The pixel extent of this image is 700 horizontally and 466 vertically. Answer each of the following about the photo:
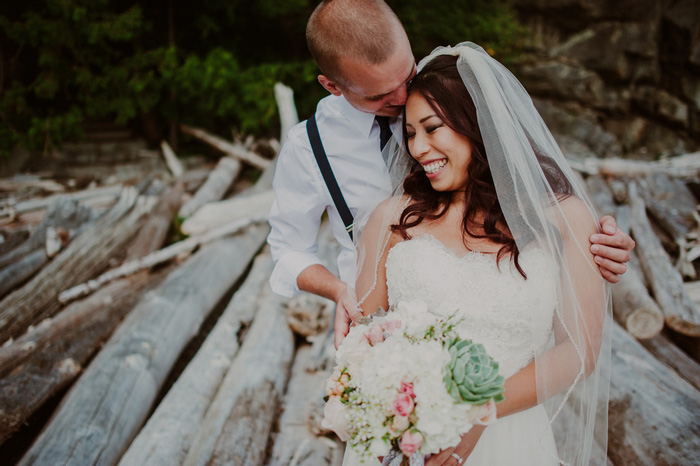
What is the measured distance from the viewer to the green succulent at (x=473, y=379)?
4.24 ft

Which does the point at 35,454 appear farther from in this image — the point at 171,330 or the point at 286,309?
the point at 286,309

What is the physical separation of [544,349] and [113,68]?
9.11 m

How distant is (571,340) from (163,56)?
9.12m

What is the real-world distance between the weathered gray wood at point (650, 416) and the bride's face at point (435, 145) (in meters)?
1.80

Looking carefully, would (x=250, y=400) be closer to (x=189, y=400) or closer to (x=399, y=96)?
(x=189, y=400)

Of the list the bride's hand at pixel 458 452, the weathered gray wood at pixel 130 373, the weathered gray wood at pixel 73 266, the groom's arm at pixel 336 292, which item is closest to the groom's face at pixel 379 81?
the groom's arm at pixel 336 292

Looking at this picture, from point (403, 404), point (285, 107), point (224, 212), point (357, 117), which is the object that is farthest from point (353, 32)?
point (285, 107)

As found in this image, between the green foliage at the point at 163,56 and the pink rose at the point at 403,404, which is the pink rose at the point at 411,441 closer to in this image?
the pink rose at the point at 403,404

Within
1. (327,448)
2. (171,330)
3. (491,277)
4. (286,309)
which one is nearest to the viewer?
(491,277)

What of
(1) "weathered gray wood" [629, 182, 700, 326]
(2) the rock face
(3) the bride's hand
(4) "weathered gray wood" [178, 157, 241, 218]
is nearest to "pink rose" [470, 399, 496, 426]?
(3) the bride's hand

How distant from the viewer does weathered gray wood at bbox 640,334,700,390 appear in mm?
3232

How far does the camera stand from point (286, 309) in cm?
416

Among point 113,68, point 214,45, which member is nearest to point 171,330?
point 113,68

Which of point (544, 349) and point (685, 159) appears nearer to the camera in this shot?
point (544, 349)
